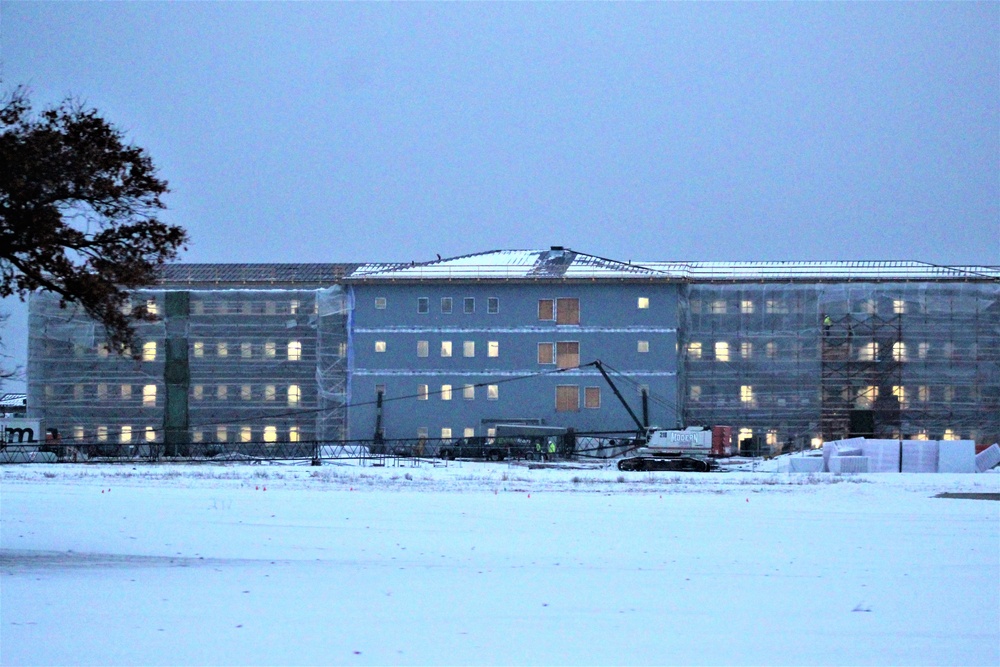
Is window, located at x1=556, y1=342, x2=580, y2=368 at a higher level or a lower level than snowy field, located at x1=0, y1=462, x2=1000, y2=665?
higher

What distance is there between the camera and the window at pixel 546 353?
219 ft

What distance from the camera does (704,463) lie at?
48.9 m

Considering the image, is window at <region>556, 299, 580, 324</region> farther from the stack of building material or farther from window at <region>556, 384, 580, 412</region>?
the stack of building material

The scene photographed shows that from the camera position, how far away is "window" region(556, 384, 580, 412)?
66000 mm

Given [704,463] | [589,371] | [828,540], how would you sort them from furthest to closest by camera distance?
[589,371] < [704,463] < [828,540]

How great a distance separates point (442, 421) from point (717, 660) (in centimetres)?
5740

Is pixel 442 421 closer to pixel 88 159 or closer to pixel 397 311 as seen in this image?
pixel 397 311

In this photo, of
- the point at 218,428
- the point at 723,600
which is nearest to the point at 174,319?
the point at 218,428

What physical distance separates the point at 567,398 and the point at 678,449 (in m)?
14.7

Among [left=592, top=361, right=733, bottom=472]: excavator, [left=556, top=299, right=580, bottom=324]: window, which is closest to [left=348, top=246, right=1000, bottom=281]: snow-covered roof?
[left=556, top=299, right=580, bottom=324]: window

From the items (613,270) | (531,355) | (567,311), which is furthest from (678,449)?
(613,270)

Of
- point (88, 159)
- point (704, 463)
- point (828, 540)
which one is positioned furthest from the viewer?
point (704, 463)

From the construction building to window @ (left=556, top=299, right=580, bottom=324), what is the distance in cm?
8

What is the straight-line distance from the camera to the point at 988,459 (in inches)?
1866
